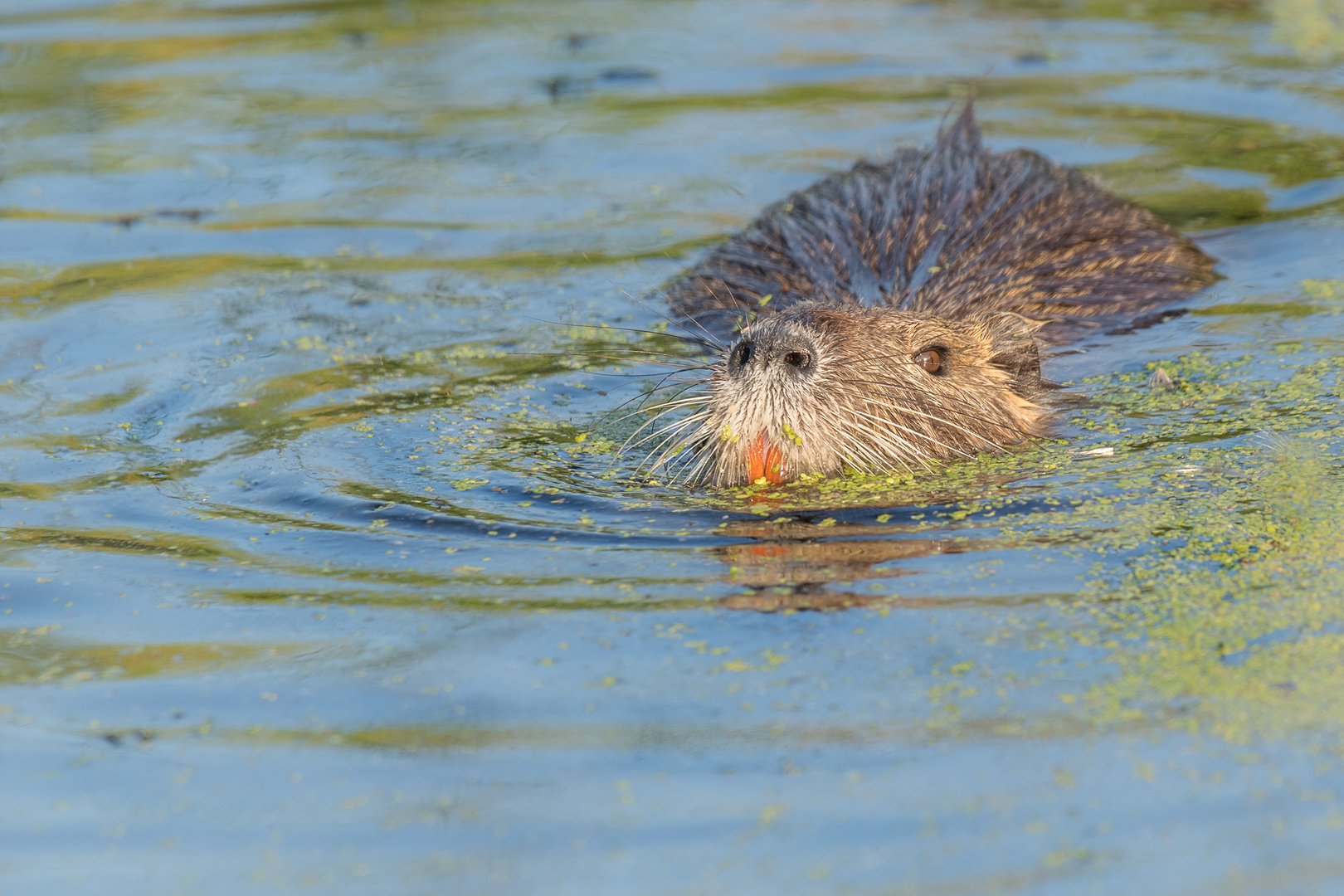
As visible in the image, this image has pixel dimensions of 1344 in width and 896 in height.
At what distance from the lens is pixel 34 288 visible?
20.6 feet

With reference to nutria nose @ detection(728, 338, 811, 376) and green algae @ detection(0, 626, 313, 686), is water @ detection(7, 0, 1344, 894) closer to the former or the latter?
green algae @ detection(0, 626, 313, 686)

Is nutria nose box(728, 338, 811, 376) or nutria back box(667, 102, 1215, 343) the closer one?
nutria nose box(728, 338, 811, 376)

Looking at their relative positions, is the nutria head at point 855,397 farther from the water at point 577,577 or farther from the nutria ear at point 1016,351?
the water at point 577,577

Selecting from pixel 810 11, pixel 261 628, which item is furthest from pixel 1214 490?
pixel 810 11

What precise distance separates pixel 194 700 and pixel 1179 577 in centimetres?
211

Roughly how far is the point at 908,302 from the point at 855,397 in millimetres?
967

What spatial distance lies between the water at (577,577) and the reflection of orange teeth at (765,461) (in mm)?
49

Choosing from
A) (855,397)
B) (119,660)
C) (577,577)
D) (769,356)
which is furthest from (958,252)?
(119,660)

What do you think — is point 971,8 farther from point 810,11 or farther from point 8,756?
point 8,756

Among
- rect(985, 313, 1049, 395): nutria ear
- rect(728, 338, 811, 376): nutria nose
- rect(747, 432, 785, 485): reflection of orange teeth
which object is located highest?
rect(728, 338, 811, 376): nutria nose

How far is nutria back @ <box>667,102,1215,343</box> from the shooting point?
523 centimetres

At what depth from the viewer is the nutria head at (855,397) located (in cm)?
401

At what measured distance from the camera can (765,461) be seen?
4070mm

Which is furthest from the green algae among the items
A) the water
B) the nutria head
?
the nutria head
